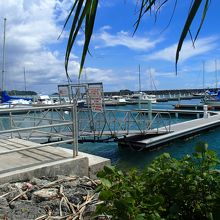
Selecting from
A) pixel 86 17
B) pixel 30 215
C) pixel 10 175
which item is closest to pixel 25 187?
pixel 10 175

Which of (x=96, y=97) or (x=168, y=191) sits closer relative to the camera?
(x=168, y=191)

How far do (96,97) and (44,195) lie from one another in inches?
365

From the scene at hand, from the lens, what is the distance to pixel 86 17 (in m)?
1.07

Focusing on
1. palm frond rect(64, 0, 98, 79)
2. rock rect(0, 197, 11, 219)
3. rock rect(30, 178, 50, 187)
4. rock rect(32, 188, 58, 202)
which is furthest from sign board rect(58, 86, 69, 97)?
palm frond rect(64, 0, 98, 79)

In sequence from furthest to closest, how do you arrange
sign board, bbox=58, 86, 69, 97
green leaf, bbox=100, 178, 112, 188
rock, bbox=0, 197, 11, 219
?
sign board, bbox=58, 86, 69, 97 < rock, bbox=0, 197, 11, 219 < green leaf, bbox=100, 178, 112, 188

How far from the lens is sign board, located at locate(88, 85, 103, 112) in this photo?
13273mm

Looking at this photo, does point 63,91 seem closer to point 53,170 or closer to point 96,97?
point 96,97

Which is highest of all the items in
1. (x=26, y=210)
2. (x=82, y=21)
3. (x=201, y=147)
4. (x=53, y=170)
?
(x=82, y=21)

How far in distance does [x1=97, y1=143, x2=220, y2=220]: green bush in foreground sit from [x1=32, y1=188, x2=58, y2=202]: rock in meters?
2.09

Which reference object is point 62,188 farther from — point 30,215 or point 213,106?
point 213,106

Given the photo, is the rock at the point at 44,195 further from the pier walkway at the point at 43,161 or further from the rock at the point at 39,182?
the pier walkway at the point at 43,161

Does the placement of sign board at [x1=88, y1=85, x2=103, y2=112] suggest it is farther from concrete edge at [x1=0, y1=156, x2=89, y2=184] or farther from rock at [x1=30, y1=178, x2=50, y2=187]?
rock at [x1=30, y1=178, x2=50, y2=187]

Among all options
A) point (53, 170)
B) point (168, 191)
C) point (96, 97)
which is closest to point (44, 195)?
point (53, 170)

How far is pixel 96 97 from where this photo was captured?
13469mm
